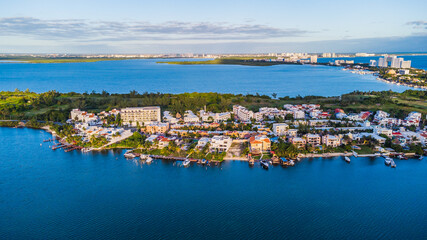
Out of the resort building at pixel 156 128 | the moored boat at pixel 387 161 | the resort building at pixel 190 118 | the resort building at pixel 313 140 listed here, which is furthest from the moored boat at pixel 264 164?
the resort building at pixel 190 118

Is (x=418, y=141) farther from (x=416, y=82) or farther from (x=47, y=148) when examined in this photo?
(x=416, y=82)

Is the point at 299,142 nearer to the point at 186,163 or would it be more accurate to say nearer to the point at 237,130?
the point at 237,130

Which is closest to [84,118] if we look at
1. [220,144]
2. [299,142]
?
[220,144]

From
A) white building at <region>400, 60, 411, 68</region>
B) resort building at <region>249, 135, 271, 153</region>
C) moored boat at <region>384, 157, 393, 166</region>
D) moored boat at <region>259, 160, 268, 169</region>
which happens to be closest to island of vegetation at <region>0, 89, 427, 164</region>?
resort building at <region>249, 135, 271, 153</region>

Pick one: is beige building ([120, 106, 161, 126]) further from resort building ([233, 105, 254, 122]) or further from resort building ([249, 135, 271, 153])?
resort building ([249, 135, 271, 153])

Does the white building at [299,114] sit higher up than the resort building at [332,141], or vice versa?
the white building at [299,114]

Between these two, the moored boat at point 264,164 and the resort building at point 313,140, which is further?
the resort building at point 313,140

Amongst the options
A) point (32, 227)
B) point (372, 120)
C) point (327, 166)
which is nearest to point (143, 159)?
point (32, 227)

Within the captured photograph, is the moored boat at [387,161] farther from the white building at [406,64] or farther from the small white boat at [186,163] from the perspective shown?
the white building at [406,64]
